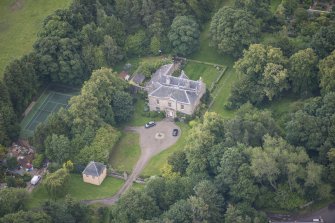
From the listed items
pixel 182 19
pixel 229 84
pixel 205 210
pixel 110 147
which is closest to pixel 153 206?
pixel 205 210

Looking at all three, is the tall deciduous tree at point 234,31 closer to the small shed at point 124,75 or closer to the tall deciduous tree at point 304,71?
the tall deciduous tree at point 304,71

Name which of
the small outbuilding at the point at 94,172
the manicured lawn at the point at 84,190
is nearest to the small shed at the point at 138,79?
the small outbuilding at the point at 94,172

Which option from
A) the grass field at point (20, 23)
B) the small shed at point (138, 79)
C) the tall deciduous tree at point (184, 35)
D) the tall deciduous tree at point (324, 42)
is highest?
the tall deciduous tree at point (324, 42)

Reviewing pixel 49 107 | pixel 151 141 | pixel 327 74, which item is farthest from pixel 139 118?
pixel 327 74

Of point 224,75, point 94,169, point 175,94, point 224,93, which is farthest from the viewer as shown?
point 224,75

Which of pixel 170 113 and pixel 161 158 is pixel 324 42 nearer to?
pixel 170 113

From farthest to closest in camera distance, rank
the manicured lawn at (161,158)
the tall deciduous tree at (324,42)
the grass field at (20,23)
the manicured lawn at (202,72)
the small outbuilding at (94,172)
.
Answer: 1. the grass field at (20,23)
2. the manicured lawn at (202,72)
3. the tall deciduous tree at (324,42)
4. the manicured lawn at (161,158)
5. the small outbuilding at (94,172)

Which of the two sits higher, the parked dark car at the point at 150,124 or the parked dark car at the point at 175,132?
the parked dark car at the point at 150,124
